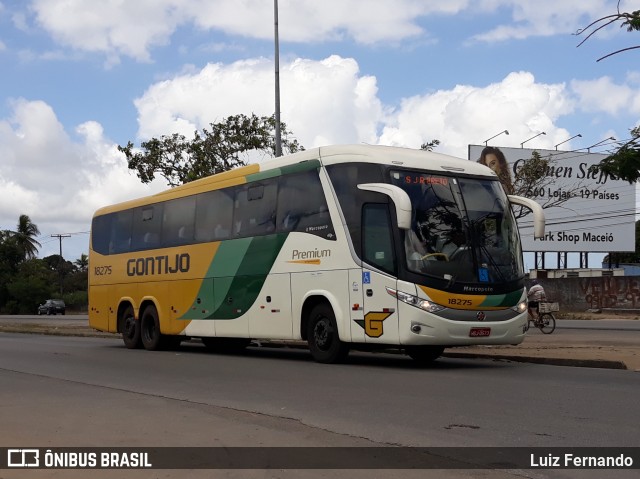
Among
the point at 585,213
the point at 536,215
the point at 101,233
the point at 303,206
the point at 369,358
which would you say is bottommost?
the point at 369,358

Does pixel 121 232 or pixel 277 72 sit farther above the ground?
pixel 277 72

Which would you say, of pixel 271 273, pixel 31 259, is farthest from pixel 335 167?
pixel 31 259

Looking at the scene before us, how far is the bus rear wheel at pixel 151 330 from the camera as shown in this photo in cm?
2078

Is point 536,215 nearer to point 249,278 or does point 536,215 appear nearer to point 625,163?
point 625,163

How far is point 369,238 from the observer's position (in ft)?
47.3

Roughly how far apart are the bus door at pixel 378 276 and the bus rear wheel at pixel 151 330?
788 cm

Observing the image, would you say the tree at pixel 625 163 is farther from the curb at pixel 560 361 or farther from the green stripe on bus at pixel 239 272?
the green stripe on bus at pixel 239 272

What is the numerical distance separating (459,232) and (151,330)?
391 inches

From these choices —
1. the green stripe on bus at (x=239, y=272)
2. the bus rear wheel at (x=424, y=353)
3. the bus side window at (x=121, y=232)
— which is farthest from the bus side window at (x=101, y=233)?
the bus rear wheel at (x=424, y=353)

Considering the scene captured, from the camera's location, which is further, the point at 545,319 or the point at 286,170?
the point at 545,319

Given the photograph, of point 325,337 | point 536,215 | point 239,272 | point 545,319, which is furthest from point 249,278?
point 545,319

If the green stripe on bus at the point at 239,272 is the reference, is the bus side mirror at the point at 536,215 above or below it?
above

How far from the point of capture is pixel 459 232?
46.3ft

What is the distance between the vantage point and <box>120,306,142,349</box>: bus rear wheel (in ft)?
70.9
